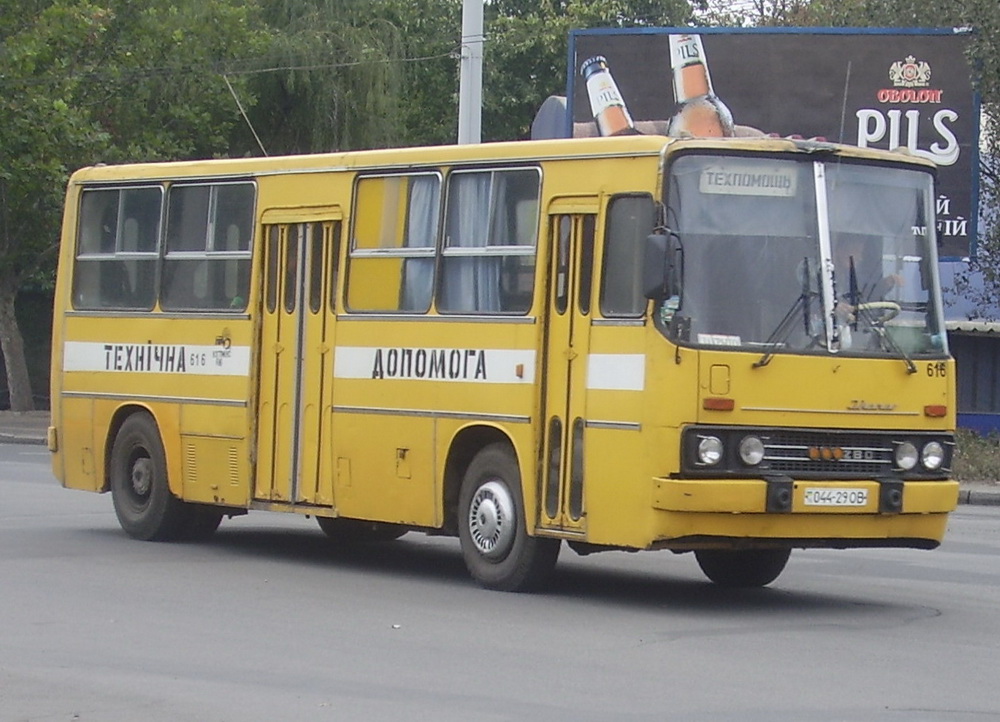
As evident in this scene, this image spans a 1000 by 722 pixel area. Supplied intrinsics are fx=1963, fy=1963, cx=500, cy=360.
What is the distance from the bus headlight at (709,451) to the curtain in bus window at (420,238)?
2.74 meters

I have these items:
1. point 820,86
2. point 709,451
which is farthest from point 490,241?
point 820,86

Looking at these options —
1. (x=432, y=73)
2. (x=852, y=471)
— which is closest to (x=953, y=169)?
(x=852, y=471)

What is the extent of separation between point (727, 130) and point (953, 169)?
340cm

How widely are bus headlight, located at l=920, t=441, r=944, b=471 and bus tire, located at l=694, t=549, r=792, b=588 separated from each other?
1.32 m

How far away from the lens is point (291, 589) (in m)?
12.7

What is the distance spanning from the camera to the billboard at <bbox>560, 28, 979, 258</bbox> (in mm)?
27531

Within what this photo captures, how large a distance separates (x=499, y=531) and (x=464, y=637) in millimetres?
2115

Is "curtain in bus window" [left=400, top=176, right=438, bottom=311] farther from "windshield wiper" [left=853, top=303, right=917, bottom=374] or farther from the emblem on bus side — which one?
the emblem on bus side

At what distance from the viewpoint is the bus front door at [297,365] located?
46.5ft

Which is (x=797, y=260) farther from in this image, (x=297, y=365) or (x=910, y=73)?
(x=910, y=73)

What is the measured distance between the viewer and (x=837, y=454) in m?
11.7

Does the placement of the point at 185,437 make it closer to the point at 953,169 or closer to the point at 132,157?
the point at 953,169

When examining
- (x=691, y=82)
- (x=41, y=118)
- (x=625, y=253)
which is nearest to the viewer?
(x=625, y=253)

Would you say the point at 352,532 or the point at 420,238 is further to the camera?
the point at 352,532
